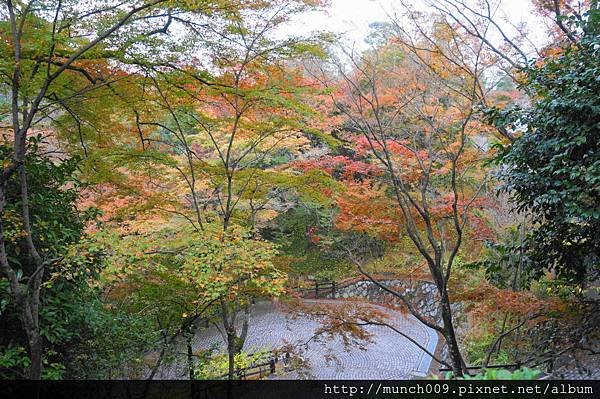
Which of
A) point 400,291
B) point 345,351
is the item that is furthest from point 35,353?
point 400,291

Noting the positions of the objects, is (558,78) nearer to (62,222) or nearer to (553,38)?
(553,38)

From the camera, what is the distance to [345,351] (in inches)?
383

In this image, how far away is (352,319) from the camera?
255 inches

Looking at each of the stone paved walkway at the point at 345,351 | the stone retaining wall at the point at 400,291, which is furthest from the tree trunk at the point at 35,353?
the stone retaining wall at the point at 400,291

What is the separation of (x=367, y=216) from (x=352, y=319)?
3.20m

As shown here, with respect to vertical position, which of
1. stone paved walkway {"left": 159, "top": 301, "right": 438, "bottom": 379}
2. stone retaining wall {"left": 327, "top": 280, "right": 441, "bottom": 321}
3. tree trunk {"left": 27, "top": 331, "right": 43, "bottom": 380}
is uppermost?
tree trunk {"left": 27, "top": 331, "right": 43, "bottom": 380}

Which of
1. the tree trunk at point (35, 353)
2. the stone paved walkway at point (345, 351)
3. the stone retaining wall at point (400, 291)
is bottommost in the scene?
the stone paved walkway at point (345, 351)

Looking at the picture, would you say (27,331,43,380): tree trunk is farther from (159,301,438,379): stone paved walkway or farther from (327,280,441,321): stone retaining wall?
(327,280,441,321): stone retaining wall

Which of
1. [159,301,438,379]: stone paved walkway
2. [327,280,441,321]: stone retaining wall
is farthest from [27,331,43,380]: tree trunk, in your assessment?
[327,280,441,321]: stone retaining wall

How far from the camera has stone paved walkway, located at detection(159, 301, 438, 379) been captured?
34.9 ft

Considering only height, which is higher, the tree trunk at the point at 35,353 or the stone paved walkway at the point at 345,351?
the tree trunk at the point at 35,353

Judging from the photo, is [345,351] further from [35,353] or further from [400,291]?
[35,353]

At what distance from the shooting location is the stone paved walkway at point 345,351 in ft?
34.9

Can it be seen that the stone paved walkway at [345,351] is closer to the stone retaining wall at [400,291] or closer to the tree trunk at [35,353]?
the stone retaining wall at [400,291]
